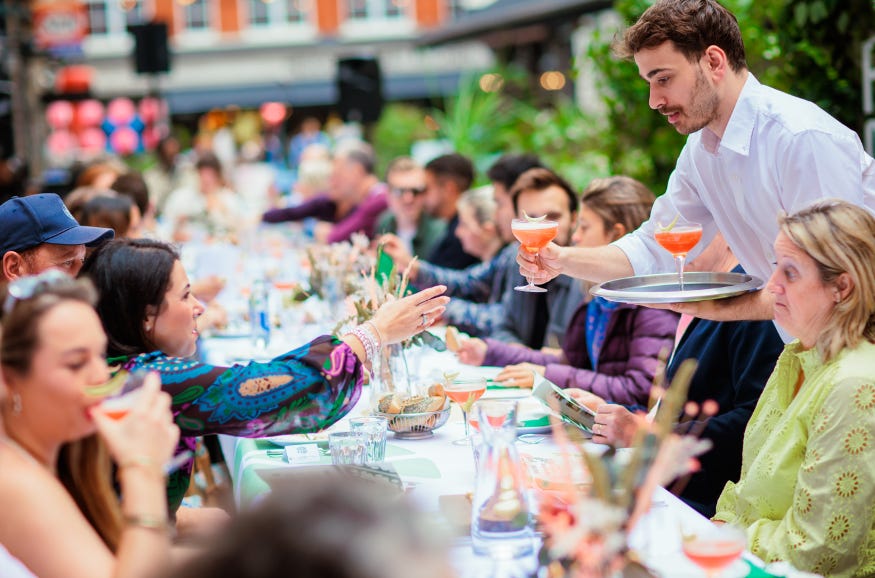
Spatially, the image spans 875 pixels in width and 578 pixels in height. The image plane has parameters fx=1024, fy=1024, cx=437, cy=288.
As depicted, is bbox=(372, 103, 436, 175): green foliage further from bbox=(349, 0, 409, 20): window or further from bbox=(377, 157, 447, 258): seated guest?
bbox=(349, 0, 409, 20): window

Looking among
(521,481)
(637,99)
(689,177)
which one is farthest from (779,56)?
(521,481)

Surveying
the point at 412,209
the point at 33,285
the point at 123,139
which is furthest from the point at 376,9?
the point at 33,285

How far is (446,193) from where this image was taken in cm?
662

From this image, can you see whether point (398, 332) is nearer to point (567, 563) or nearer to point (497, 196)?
point (567, 563)

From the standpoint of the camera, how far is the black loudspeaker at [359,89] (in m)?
12.4

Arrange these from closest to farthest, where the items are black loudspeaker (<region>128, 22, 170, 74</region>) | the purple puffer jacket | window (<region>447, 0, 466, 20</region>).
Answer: the purple puffer jacket
black loudspeaker (<region>128, 22, 170, 74</region>)
window (<region>447, 0, 466, 20</region>)

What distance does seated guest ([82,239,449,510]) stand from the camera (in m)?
2.15

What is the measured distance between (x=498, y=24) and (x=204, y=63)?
20729mm

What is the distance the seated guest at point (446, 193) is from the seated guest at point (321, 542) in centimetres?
514

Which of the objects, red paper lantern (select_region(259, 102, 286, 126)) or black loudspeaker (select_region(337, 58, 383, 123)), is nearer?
black loudspeaker (select_region(337, 58, 383, 123))

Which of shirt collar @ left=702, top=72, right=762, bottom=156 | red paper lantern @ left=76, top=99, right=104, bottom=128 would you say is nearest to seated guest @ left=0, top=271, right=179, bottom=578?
shirt collar @ left=702, top=72, right=762, bottom=156

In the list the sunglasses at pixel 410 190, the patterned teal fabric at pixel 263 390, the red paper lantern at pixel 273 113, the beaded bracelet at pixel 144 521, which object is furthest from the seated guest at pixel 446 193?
the red paper lantern at pixel 273 113

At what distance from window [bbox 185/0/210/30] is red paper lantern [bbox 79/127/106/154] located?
19.0 feet

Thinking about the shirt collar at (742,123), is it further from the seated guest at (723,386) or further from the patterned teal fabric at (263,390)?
the patterned teal fabric at (263,390)
